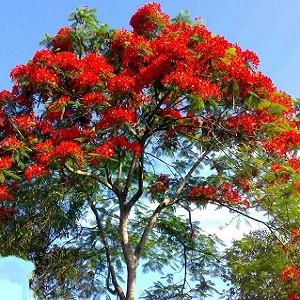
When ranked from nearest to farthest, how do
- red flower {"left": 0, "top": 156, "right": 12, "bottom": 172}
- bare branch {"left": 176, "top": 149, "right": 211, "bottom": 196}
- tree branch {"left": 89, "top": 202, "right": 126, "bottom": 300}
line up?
red flower {"left": 0, "top": 156, "right": 12, "bottom": 172} < tree branch {"left": 89, "top": 202, "right": 126, "bottom": 300} < bare branch {"left": 176, "top": 149, "right": 211, "bottom": 196}

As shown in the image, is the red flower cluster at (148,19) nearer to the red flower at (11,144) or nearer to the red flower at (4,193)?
the red flower at (11,144)

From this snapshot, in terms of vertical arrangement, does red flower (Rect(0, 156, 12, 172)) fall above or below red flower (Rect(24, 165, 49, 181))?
above

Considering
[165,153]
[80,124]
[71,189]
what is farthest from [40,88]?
[165,153]

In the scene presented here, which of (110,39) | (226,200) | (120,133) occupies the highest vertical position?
(110,39)

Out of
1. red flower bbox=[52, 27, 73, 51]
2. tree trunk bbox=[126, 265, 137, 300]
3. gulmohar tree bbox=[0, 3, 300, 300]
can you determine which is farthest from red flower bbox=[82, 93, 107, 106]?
tree trunk bbox=[126, 265, 137, 300]

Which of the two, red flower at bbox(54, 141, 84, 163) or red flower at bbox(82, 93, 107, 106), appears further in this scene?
red flower at bbox(82, 93, 107, 106)

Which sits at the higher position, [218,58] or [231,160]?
[218,58]

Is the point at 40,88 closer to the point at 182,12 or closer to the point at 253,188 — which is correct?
the point at 182,12

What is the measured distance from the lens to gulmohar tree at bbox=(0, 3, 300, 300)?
10.0m

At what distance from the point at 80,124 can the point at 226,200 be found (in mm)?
2931

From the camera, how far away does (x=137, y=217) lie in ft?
41.7

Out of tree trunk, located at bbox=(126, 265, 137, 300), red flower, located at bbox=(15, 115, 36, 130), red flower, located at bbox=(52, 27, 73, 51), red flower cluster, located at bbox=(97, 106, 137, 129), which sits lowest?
tree trunk, located at bbox=(126, 265, 137, 300)

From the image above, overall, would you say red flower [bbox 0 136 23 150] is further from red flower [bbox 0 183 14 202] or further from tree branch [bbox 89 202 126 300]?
tree branch [bbox 89 202 126 300]

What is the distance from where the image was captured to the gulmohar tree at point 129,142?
10016mm
